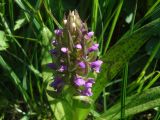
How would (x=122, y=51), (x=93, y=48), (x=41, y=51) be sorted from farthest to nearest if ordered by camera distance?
(x=41, y=51) → (x=122, y=51) → (x=93, y=48)

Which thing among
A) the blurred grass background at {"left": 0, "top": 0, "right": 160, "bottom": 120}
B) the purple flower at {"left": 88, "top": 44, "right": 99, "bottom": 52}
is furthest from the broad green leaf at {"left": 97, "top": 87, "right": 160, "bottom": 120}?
the purple flower at {"left": 88, "top": 44, "right": 99, "bottom": 52}

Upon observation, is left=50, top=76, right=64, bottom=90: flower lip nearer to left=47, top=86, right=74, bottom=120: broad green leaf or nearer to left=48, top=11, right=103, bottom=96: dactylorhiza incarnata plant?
left=48, top=11, right=103, bottom=96: dactylorhiza incarnata plant

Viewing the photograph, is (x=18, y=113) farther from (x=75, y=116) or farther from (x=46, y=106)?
(x=75, y=116)

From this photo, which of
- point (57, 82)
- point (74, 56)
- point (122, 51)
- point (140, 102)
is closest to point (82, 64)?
point (74, 56)

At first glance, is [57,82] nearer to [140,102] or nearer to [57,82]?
[57,82]

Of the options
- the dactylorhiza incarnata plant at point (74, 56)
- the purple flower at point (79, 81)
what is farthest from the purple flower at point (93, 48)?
the purple flower at point (79, 81)

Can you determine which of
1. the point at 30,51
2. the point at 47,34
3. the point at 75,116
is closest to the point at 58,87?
the point at 75,116
